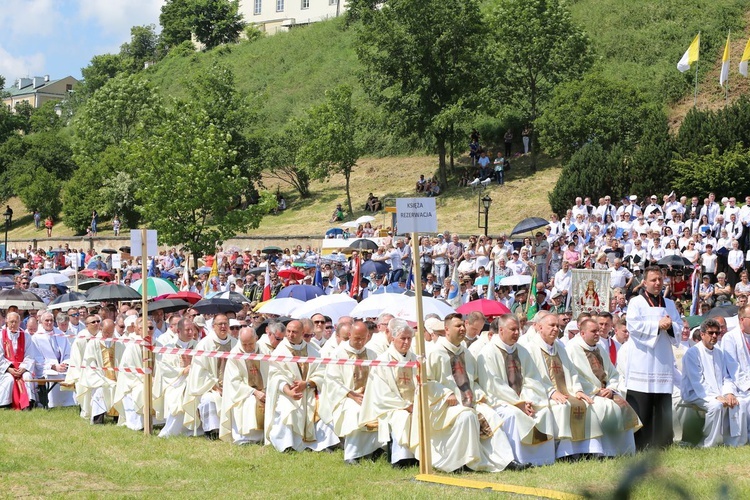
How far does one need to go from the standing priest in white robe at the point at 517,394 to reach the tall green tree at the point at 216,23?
90.8 m

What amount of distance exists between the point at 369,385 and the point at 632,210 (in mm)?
16312

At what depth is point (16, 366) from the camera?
1439cm

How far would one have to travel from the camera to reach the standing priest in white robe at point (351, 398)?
982 cm

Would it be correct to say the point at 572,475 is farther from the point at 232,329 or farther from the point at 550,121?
the point at 550,121

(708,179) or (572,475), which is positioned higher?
(708,179)

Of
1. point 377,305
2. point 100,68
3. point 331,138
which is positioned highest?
point 100,68

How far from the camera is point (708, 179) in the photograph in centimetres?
3131

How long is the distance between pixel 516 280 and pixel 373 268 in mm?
4722

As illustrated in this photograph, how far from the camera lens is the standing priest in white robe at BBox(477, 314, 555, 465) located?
9.55 metres

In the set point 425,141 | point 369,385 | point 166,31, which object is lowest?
point 369,385

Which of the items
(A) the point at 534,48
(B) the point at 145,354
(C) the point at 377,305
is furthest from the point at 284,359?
(A) the point at 534,48

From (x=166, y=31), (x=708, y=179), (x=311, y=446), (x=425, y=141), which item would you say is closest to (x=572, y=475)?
(x=311, y=446)

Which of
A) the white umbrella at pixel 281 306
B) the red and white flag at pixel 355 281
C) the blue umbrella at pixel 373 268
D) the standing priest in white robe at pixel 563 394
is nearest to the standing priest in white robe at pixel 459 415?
the standing priest in white robe at pixel 563 394

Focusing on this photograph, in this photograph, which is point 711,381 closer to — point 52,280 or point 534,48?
point 52,280
